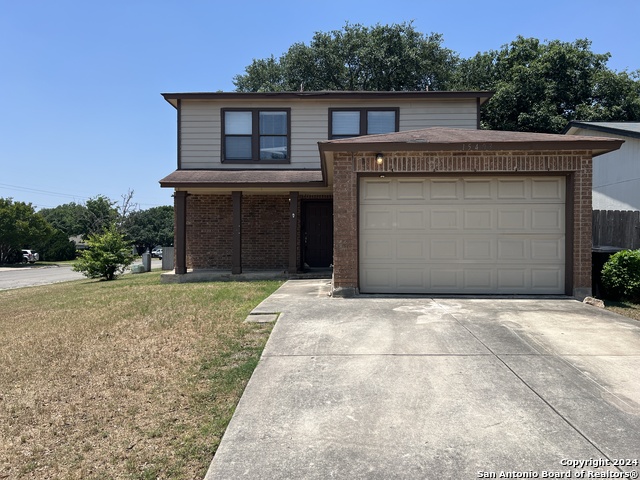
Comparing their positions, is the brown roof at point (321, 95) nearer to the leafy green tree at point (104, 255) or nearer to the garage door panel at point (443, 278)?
the leafy green tree at point (104, 255)

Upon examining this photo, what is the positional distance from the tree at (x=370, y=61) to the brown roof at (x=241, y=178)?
61.6 ft

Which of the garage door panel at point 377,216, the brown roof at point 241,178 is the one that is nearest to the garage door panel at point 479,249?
the garage door panel at point 377,216

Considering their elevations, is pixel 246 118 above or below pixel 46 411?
above

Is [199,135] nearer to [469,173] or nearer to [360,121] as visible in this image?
[360,121]

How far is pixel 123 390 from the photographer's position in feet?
13.5

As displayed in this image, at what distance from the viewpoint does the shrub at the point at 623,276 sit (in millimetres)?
8461

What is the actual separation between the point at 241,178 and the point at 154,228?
7573cm

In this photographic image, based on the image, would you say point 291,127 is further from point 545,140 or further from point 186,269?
point 545,140

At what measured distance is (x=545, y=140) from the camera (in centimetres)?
813

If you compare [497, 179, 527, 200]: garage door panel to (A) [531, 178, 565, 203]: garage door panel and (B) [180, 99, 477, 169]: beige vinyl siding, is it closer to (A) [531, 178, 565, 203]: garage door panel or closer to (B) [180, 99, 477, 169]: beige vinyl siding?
(A) [531, 178, 565, 203]: garage door panel

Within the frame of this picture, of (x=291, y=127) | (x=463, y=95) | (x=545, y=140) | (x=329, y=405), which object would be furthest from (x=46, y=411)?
(x=463, y=95)

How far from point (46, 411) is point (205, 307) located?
429 cm

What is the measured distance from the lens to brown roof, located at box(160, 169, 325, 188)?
1257 cm

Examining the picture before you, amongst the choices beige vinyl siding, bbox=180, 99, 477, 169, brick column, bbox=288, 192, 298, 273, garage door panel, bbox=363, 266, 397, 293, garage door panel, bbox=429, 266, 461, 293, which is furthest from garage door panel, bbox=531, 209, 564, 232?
brick column, bbox=288, 192, 298, 273
